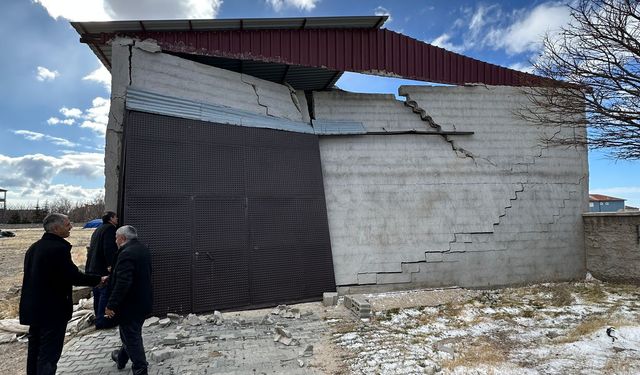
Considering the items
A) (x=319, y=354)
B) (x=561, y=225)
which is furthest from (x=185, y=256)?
(x=561, y=225)

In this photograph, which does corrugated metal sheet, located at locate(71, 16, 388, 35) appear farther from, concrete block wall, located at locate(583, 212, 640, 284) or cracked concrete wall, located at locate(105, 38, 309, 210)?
concrete block wall, located at locate(583, 212, 640, 284)

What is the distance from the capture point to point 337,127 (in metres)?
9.05

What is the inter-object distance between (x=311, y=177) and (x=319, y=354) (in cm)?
398

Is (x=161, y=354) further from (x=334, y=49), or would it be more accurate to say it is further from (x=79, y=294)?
(x=334, y=49)

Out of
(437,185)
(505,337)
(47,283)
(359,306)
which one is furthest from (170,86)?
(505,337)

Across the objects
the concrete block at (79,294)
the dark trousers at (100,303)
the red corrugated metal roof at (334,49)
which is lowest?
the concrete block at (79,294)

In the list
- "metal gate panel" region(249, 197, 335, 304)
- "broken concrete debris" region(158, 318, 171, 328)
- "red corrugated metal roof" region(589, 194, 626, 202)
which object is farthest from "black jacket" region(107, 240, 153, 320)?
"red corrugated metal roof" region(589, 194, 626, 202)

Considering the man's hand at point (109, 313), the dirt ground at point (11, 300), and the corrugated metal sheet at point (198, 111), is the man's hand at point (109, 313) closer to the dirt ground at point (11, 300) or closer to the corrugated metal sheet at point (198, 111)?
the dirt ground at point (11, 300)

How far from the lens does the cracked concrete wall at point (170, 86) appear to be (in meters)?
7.01

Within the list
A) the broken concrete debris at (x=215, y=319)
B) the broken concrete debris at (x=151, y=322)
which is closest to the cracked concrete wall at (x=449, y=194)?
the broken concrete debris at (x=215, y=319)

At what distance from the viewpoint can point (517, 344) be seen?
565 centimetres

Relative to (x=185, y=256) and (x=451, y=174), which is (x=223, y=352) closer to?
(x=185, y=256)

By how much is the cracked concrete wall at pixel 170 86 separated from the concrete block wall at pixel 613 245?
26.2 ft

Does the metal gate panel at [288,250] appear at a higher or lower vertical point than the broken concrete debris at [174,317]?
higher
